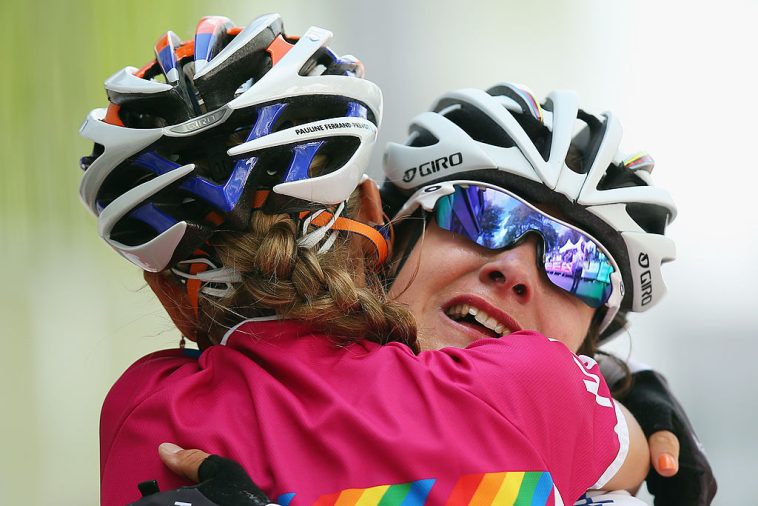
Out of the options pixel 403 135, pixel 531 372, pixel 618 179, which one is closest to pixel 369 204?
pixel 531 372

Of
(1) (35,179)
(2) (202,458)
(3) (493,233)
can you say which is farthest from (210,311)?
(1) (35,179)

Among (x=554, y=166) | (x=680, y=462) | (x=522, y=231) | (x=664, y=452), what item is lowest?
(x=680, y=462)

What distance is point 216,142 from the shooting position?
1.65 meters

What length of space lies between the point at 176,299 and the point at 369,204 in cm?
49

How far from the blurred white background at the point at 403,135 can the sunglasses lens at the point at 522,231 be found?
6.16ft

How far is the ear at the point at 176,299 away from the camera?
1.79 metres

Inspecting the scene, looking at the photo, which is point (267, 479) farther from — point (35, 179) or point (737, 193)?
point (737, 193)

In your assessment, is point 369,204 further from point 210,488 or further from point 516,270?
point 210,488

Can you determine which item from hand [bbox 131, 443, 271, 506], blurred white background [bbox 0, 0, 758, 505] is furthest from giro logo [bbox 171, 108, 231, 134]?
blurred white background [bbox 0, 0, 758, 505]

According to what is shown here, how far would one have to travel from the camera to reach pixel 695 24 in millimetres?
4336

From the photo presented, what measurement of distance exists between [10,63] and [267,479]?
2.66 m

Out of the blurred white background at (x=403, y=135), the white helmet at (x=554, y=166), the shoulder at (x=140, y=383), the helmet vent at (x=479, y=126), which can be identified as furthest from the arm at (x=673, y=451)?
the blurred white background at (x=403, y=135)

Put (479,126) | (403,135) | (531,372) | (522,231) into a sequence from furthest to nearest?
(403,135)
(479,126)
(522,231)
(531,372)

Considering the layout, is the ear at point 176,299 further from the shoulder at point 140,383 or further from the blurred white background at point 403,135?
the blurred white background at point 403,135
